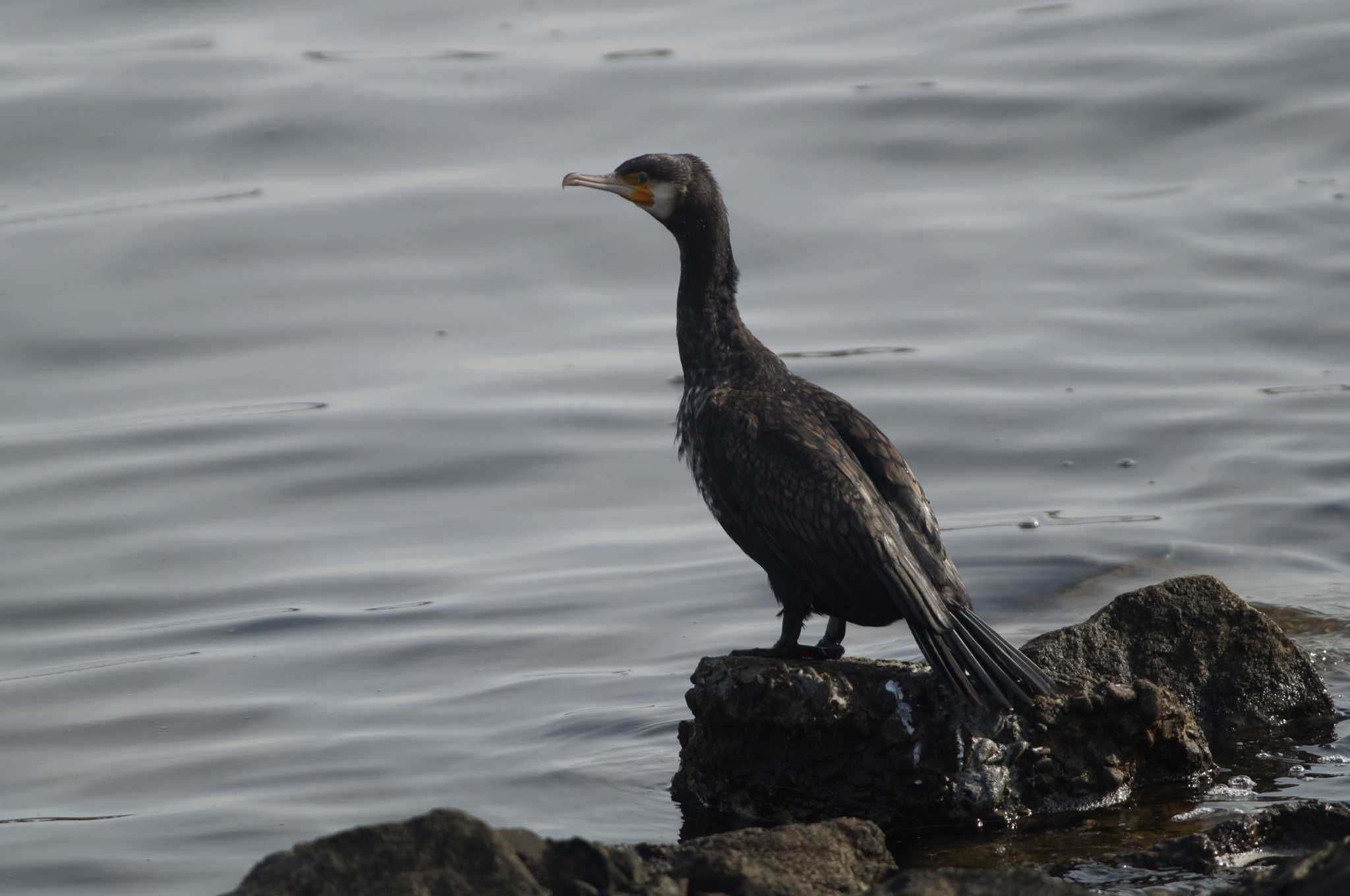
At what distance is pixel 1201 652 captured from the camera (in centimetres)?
609

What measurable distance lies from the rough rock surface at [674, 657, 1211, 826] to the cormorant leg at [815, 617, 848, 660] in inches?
8.9

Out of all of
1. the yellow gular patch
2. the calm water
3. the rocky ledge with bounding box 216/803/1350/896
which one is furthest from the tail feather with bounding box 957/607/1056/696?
the yellow gular patch

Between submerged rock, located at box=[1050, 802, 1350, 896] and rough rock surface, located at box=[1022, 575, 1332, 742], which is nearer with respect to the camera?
submerged rock, located at box=[1050, 802, 1350, 896]

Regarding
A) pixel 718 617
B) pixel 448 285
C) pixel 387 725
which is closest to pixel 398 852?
pixel 387 725

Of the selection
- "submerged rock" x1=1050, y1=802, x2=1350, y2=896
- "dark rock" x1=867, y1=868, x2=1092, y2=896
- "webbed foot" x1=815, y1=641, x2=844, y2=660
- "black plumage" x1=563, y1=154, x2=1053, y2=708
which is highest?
"black plumage" x1=563, y1=154, x2=1053, y2=708

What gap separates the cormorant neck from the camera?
6426mm

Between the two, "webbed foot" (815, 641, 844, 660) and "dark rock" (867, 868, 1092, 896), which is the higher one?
"dark rock" (867, 868, 1092, 896)

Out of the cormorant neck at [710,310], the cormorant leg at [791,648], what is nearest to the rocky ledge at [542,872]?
the cormorant leg at [791,648]

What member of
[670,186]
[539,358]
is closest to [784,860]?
[670,186]

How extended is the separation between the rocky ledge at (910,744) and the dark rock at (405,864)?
1.82 metres

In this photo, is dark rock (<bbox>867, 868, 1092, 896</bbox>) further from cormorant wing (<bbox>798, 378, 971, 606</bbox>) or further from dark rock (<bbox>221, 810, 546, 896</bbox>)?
cormorant wing (<bbox>798, 378, 971, 606</bbox>)

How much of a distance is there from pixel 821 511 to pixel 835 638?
20.0 inches

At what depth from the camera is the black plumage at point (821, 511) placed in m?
5.47

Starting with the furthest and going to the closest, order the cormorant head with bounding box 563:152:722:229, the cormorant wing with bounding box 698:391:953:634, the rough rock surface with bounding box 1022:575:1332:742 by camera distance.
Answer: the cormorant head with bounding box 563:152:722:229, the rough rock surface with bounding box 1022:575:1332:742, the cormorant wing with bounding box 698:391:953:634
